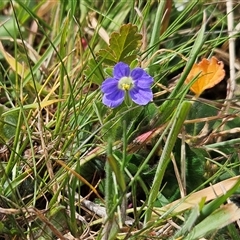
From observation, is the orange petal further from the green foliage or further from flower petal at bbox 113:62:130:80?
flower petal at bbox 113:62:130:80

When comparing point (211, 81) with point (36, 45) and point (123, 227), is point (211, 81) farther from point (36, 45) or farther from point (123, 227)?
point (36, 45)

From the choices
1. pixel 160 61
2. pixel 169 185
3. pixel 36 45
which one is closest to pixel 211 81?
pixel 160 61

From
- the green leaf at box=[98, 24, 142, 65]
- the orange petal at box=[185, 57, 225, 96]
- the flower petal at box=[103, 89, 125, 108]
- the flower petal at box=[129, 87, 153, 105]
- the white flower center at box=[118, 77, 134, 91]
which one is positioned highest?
the green leaf at box=[98, 24, 142, 65]

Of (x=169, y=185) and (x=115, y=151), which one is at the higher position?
(x=115, y=151)

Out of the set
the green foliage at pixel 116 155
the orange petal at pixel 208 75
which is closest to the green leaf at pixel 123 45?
the green foliage at pixel 116 155

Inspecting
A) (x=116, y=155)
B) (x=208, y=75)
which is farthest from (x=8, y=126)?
(x=208, y=75)

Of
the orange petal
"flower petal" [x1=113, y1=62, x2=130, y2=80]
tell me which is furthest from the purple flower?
the orange petal

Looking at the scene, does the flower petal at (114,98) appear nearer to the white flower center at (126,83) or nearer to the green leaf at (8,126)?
the white flower center at (126,83)

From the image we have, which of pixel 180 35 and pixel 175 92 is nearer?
pixel 175 92
